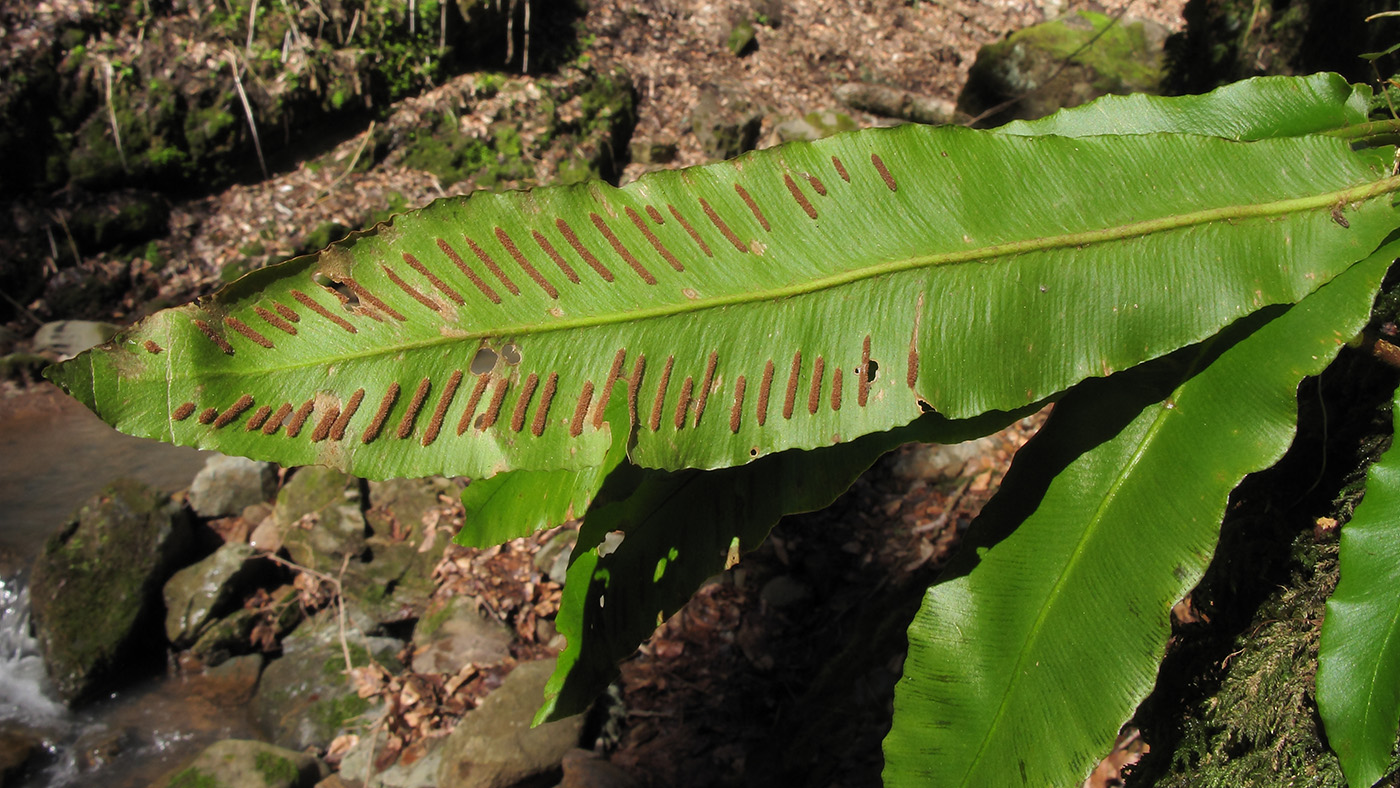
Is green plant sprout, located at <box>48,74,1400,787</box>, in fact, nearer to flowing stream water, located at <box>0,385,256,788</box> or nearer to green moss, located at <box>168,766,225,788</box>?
green moss, located at <box>168,766,225,788</box>

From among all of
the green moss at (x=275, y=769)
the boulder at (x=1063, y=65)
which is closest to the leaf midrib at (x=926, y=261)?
the green moss at (x=275, y=769)

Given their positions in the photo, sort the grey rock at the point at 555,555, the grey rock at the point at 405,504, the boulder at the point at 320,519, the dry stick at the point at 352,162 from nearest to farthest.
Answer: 1. the grey rock at the point at 555,555
2. the boulder at the point at 320,519
3. the grey rock at the point at 405,504
4. the dry stick at the point at 352,162

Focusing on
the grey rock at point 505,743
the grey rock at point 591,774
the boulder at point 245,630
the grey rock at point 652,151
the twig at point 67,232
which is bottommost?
the boulder at point 245,630

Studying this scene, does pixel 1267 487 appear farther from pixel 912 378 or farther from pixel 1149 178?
pixel 912 378

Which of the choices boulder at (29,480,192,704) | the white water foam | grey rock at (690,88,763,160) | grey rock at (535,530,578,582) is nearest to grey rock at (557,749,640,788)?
grey rock at (535,530,578,582)

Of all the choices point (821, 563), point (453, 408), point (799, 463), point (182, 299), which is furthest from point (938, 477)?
point (182, 299)

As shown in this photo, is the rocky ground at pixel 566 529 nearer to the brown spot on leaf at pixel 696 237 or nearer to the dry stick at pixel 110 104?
the dry stick at pixel 110 104

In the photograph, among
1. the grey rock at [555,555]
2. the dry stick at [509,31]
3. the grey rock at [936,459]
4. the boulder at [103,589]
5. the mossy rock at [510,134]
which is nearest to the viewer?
the grey rock at [936,459]
